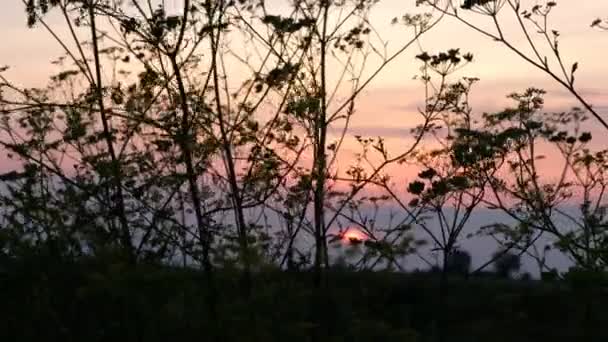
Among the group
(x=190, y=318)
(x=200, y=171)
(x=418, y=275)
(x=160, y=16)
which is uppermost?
(x=160, y=16)

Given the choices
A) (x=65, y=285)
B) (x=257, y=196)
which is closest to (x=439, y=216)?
Result: (x=257, y=196)

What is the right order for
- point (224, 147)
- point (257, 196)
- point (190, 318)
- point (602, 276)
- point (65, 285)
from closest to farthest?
point (190, 318), point (65, 285), point (602, 276), point (224, 147), point (257, 196)

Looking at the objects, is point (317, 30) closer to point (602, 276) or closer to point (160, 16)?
point (160, 16)

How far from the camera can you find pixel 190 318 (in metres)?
7.47

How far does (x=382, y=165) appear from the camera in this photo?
14719 millimetres

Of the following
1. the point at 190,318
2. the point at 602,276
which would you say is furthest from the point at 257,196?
the point at 190,318

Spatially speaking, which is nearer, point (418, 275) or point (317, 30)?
point (317, 30)

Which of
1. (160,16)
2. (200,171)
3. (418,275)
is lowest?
(418,275)

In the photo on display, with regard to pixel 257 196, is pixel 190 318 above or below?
below

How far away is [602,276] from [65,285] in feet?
17.4

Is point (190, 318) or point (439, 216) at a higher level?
point (439, 216)

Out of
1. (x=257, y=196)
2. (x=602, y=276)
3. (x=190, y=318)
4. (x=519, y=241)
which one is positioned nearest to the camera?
(x=190, y=318)

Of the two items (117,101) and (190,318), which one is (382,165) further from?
(190,318)

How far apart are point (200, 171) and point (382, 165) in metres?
2.73
